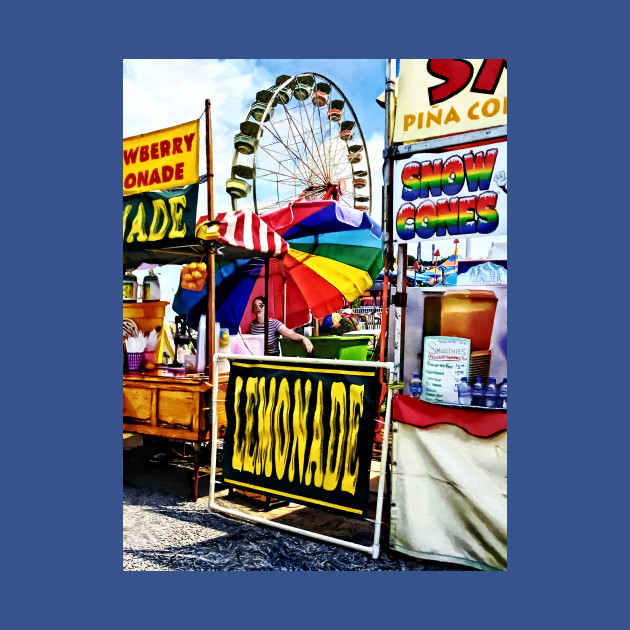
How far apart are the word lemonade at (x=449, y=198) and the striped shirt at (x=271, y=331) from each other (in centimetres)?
283

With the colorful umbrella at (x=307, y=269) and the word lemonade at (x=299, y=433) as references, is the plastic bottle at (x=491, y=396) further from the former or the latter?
the colorful umbrella at (x=307, y=269)

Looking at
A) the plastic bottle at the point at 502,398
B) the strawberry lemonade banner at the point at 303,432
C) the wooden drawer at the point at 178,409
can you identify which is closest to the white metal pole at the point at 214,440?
the strawberry lemonade banner at the point at 303,432

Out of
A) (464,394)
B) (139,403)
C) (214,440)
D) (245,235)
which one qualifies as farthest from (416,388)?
(139,403)

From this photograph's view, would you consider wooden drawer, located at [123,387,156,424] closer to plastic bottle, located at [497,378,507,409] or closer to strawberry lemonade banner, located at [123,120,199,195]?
strawberry lemonade banner, located at [123,120,199,195]

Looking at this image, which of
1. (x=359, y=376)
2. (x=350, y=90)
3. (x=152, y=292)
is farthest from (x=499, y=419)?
(x=152, y=292)

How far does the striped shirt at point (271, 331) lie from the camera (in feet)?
20.0

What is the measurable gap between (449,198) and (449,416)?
4.70ft

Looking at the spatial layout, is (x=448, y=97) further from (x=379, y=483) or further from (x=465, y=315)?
(x=379, y=483)

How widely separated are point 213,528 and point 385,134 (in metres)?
3.23

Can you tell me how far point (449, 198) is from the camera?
3402 millimetres

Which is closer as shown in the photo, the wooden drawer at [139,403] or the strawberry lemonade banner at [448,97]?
the strawberry lemonade banner at [448,97]

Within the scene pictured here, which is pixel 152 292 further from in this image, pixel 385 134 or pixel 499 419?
pixel 499 419

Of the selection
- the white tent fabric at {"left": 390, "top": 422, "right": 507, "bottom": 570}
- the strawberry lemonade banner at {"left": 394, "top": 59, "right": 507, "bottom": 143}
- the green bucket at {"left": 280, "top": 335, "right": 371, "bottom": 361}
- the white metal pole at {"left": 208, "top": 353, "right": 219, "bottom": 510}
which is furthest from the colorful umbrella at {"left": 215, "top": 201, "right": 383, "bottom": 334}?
the white tent fabric at {"left": 390, "top": 422, "right": 507, "bottom": 570}

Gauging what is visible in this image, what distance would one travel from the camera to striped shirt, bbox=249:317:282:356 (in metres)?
6.11
